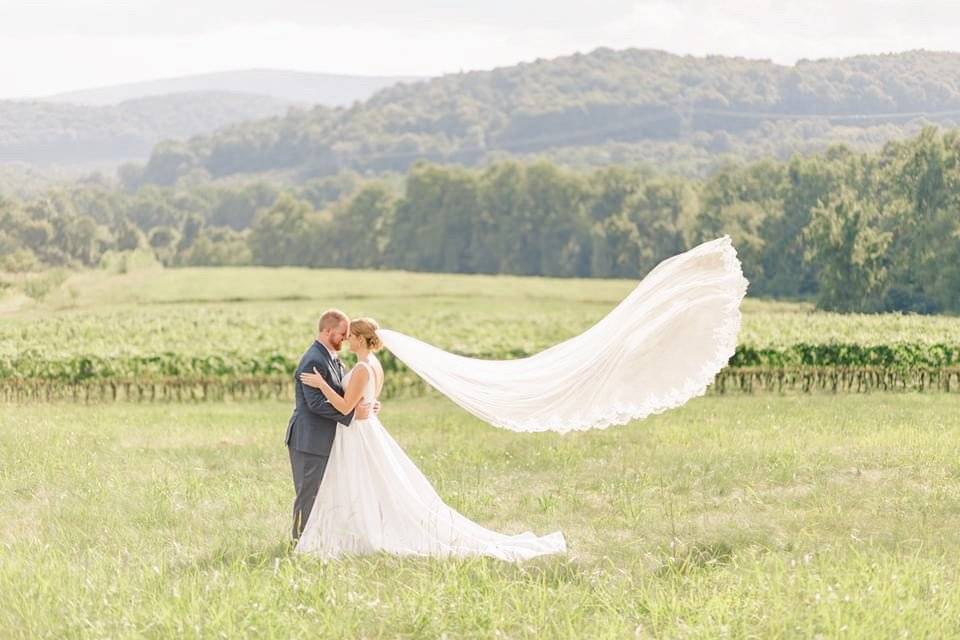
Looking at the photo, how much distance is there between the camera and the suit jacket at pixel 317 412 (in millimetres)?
11430

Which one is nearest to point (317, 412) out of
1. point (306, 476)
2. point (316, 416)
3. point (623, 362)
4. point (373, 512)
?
point (316, 416)

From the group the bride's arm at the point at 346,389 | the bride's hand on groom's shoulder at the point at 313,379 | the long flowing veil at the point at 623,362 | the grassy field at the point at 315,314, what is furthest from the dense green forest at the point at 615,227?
the bride's hand on groom's shoulder at the point at 313,379

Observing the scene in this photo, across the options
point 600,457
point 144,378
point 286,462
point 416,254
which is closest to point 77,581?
point 286,462

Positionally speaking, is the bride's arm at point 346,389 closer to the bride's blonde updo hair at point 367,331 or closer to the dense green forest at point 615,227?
the bride's blonde updo hair at point 367,331

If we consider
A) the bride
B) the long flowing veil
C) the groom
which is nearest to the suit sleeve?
the groom

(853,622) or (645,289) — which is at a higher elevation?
(645,289)

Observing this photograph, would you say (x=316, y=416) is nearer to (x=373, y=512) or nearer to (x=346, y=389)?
(x=346, y=389)

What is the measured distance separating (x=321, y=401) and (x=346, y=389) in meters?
0.29

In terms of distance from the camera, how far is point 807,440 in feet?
65.2

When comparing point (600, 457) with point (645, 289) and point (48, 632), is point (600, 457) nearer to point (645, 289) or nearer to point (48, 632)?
point (645, 289)

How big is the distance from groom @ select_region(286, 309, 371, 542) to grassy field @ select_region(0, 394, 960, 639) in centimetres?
73

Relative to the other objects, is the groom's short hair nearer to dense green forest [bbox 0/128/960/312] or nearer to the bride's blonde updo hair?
the bride's blonde updo hair

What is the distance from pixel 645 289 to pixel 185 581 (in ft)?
18.3

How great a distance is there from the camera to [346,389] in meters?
11.4
